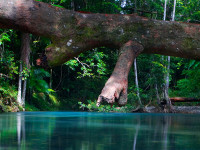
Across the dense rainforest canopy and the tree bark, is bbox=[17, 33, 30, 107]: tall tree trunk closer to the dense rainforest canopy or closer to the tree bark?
the dense rainforest canopy

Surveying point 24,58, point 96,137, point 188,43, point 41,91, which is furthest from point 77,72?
point 188,43

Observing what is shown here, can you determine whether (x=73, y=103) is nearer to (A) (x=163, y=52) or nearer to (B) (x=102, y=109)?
(B) (x=102, y=109)

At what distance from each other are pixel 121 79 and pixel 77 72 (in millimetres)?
12744

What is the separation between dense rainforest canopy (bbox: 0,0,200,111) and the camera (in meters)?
14.6

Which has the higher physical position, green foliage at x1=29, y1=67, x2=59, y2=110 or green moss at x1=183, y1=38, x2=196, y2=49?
green moss at x1=183, y1=38, x2=196, y2=49

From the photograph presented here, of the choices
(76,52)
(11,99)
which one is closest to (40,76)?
(11,99)

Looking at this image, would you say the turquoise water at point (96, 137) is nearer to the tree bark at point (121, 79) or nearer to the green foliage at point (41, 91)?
the tree bark at point (121, 79)

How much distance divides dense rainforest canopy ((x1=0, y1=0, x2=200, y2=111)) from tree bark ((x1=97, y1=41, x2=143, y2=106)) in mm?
8422

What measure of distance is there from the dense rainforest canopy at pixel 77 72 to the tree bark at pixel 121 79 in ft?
27.6

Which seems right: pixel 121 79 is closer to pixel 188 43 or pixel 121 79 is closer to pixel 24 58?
pixel 188 43

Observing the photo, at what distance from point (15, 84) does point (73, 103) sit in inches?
229

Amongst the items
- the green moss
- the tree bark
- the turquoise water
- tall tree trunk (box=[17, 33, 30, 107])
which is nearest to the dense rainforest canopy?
tall tree trunk (box=[17, 33, 30, 107])

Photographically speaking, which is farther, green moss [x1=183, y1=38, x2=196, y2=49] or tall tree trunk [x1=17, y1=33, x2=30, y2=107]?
tall tree trunk [x1=17, y1=33, x2=30, y2=107]

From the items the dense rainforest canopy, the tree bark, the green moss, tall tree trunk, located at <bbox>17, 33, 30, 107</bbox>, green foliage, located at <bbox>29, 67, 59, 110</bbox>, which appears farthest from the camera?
green foliage, located at <bbox>29, 67, 59, 110</bbox>
